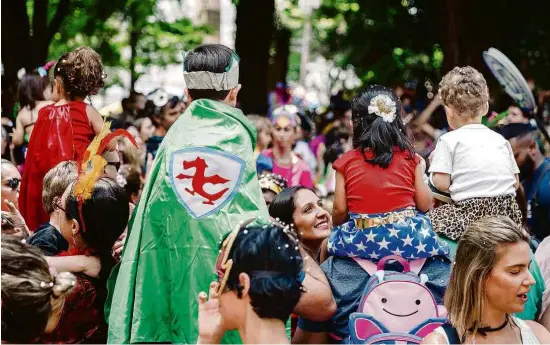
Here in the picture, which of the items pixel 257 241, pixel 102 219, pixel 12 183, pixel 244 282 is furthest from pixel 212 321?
pixel 12 183

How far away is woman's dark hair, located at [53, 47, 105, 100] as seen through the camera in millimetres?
6281

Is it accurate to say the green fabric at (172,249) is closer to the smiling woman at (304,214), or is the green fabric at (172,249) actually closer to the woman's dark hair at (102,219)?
the woman's dark hair at (102,219)

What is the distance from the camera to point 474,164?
580 cm

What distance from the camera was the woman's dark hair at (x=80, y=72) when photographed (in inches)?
247

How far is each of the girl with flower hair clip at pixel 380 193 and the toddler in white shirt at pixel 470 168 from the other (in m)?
0.23

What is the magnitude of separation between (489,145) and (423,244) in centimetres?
93

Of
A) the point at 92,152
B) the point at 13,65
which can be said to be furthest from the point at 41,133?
the point at 13,65

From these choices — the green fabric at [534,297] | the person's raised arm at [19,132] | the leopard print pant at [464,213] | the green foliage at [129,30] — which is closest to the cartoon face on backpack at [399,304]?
the green fabric at [534,297]

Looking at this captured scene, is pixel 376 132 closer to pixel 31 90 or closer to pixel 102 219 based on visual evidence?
pixel 102 219

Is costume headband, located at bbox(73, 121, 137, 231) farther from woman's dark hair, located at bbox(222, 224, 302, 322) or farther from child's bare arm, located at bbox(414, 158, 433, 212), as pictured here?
child's bare arm, located at bbox(414, 158, 433, 212)

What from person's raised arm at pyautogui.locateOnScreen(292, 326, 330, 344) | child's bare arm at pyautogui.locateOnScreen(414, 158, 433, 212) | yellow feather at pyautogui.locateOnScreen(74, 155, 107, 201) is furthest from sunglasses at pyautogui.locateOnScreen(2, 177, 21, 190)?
child's bare arm at pyautogui.locateOnScreen(414, 158, 433, 212)

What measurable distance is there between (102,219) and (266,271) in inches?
63.6

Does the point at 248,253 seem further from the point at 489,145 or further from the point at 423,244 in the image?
the point at 489,145

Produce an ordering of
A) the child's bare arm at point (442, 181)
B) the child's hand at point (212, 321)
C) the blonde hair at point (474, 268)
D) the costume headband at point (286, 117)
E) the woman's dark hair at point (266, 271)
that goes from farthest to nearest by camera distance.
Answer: the costume headband at point (286, 117) < the child's bare arm at point (442, 181) < the blonde hair at point (474, 268) < the child's hand at point (212, 321) < the woman's dark hair at point (266, 271)
